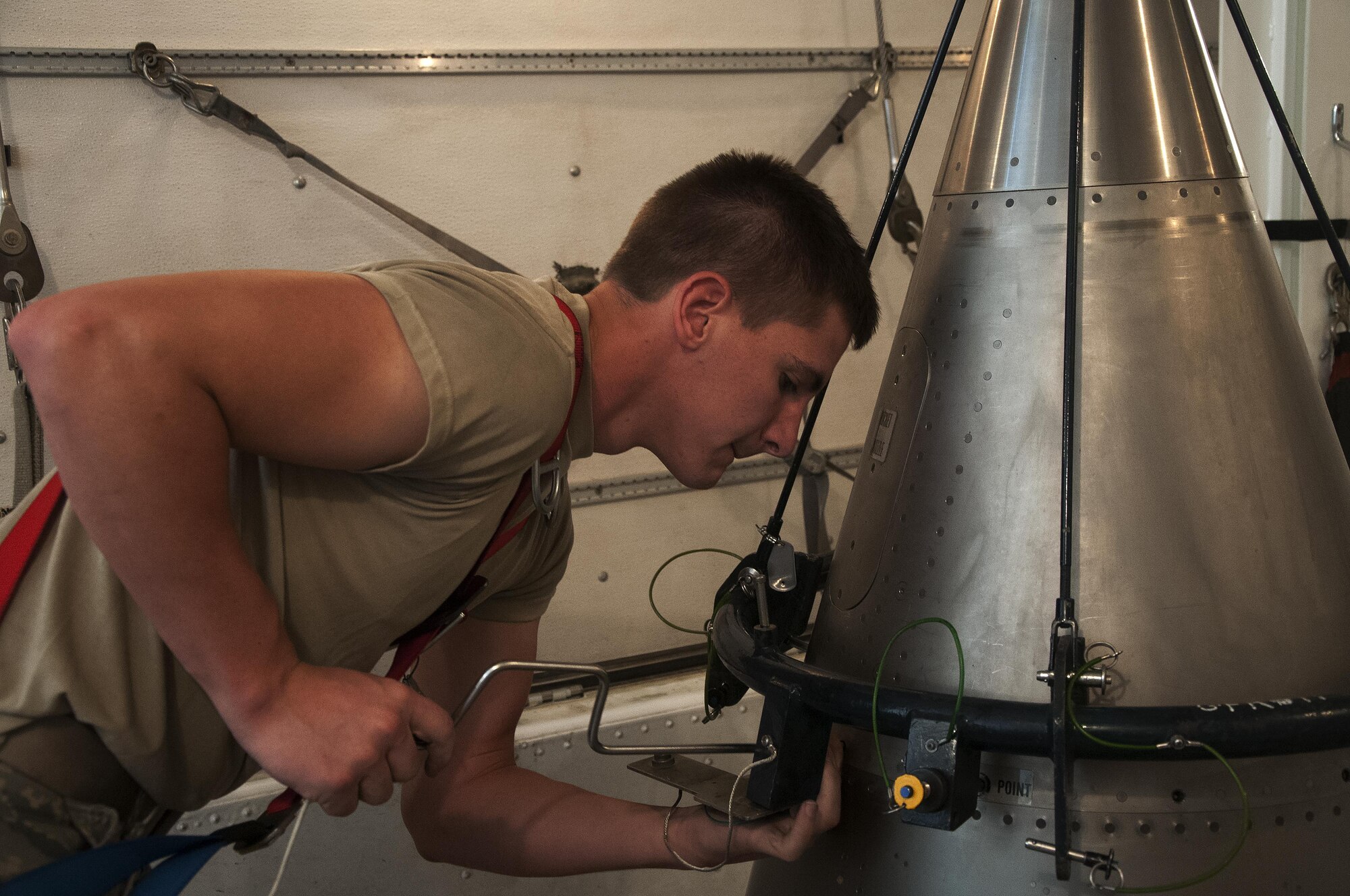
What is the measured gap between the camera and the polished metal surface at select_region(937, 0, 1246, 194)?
3.16 ft

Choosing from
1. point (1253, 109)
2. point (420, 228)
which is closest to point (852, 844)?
point (420, 228)

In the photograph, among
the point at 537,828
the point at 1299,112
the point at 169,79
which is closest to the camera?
the point at 537,828

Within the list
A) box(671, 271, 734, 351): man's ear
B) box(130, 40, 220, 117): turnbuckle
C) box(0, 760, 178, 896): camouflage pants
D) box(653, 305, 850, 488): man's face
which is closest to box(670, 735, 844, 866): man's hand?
box(653, 305, 850, 488): man's face

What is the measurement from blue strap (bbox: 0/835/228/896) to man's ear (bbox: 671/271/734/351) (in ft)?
2.09

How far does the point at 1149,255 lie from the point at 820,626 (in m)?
0.49

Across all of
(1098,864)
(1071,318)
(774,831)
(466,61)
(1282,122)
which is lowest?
(774,831)

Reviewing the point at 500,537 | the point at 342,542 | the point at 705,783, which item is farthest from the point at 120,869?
the point at 705,783

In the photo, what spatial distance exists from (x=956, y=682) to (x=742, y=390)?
1.18 feet

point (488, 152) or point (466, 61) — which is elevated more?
point (466, 61)

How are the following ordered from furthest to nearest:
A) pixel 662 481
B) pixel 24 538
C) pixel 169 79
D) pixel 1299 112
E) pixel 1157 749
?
pixel 1299 112 → pixel 662 481 → pixel 169 79 → pixel 24 538 → pixel 1157 749

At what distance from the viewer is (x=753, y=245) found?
1.09m

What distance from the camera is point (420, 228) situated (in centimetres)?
206

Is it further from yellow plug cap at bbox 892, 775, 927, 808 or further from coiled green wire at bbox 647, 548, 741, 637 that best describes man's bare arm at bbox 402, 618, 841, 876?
yellow plug cap at bbox 892, 775, 927, 808

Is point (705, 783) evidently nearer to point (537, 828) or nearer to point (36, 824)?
point (537, 828)
